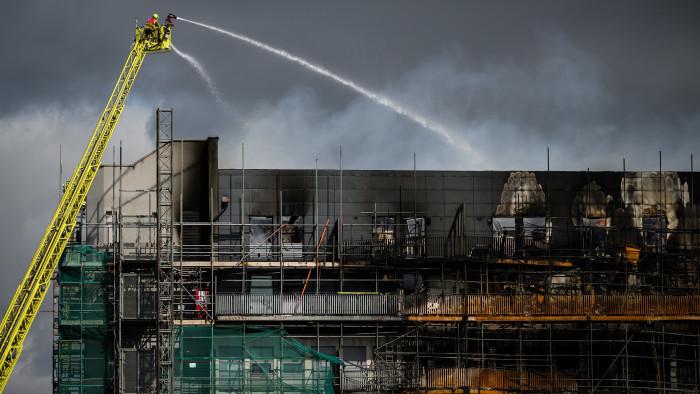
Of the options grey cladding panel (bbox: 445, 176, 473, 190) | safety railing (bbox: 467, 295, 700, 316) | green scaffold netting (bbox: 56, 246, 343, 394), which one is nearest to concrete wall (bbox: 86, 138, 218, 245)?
green scaffold netting (bbox: 56, 246, 343, 394)

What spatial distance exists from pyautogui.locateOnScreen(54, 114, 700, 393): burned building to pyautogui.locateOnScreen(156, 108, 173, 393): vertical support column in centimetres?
15

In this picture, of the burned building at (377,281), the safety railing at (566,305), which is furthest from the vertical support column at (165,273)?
the safety railing at (566,305)

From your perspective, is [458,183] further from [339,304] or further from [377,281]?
[339,304]

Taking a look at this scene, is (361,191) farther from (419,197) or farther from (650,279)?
(650,279)

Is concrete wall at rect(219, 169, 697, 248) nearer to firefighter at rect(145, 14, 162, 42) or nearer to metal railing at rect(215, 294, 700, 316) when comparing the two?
metal railing at rect(215, 294, 700, 316)

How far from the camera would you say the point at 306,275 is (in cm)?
5784

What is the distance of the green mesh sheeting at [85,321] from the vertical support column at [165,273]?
277 cm

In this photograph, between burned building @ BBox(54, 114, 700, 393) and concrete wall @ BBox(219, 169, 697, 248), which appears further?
concrete wall @ BBox(219, 169, 697, 248)

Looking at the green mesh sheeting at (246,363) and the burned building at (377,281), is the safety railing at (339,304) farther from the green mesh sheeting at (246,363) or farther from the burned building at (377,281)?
the green mesh sheeting at (246,363)

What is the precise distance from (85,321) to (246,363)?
26.9 feet

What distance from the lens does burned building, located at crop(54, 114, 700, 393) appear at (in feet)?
179

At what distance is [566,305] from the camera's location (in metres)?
55.0

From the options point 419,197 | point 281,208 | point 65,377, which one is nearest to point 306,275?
point 281,208

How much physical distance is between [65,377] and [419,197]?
808 inches
